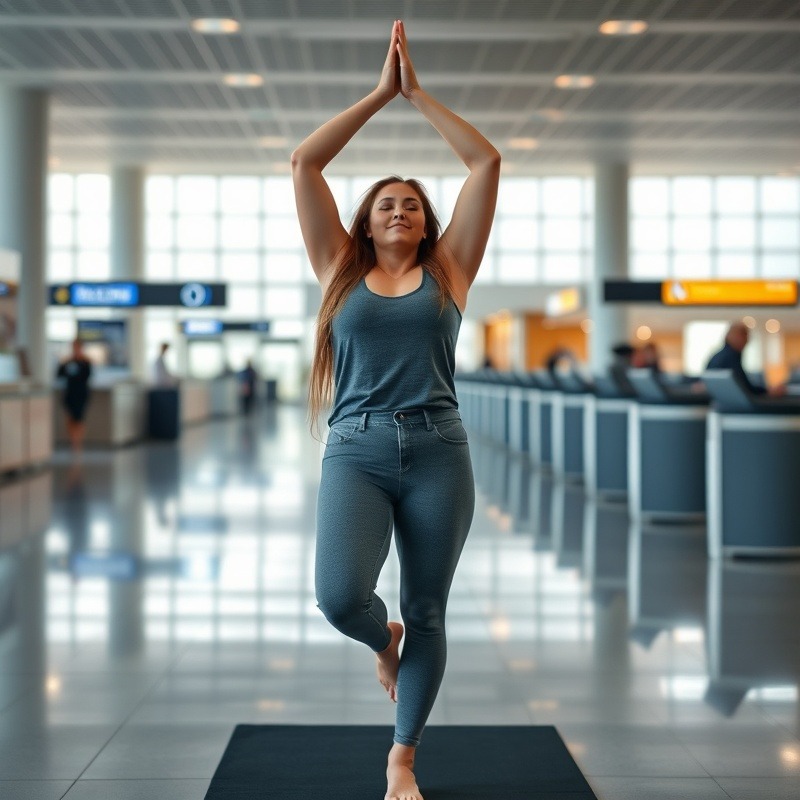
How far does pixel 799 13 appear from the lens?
14.6 m

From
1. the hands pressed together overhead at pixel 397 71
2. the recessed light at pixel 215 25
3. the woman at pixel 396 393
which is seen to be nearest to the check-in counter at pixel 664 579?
the woman at pixel 396 393

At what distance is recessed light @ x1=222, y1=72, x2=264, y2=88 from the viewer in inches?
715

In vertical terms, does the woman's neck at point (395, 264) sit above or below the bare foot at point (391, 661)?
above

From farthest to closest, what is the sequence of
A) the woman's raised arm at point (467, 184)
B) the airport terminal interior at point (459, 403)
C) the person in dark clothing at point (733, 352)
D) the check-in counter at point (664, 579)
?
the person in dark clothing at point (733, 352) < the check-in counter at point (664, 579) < the airport terminal interior at point (459, 403) < the woman's raised arm at point (467, 184)

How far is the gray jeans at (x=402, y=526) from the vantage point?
287 cm

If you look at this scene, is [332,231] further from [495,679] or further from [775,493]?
[775,493]

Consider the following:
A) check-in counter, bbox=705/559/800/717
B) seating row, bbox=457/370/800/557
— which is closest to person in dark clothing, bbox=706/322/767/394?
seating row, bbox=457/370/800/557

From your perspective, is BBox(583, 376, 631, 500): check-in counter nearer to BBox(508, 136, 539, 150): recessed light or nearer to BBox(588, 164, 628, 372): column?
BBox(508, 136, 539, 150): recessed light

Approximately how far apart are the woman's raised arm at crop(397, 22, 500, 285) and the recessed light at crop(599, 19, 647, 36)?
41.7 feet

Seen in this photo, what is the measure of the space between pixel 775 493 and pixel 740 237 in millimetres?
29624

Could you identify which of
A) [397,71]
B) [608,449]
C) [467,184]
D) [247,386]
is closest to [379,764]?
[467,184]

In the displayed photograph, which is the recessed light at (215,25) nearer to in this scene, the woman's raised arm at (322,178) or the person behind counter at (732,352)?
the person behind counter at (732,352)

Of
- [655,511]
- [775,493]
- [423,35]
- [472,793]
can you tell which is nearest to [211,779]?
[472,793]

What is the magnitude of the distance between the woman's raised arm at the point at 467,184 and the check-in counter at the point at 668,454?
6.14 meters
